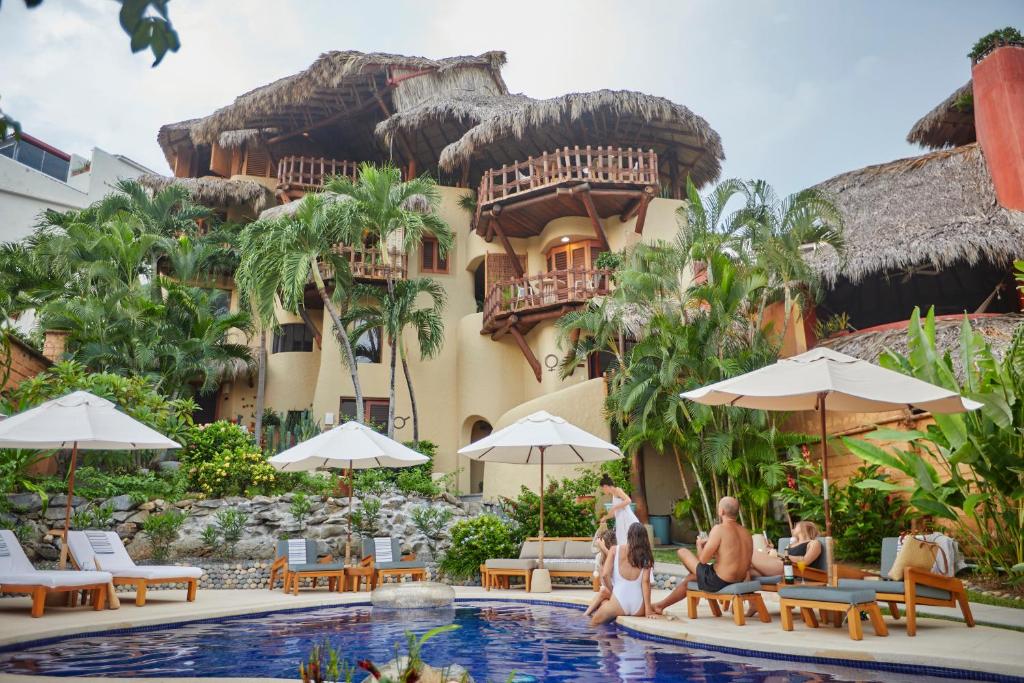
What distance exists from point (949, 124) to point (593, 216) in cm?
851

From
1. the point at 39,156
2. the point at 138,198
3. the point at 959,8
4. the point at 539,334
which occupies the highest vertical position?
the point at 39,156

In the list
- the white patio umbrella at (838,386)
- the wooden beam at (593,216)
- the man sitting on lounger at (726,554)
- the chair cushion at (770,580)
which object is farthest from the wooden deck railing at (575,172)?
the man sitting on lounger at (726,554)

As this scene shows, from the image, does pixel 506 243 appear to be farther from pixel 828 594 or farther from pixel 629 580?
pixel 828 594

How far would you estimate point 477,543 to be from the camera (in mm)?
11672

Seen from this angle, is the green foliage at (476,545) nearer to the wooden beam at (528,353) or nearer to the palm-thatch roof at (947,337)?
the palm-thatch roof at (947,337)

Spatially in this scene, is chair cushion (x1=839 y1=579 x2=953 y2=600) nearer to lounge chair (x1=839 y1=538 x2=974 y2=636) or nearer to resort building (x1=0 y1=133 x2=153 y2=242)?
lounge chair (x1=839 y1=538 x2=974 y2=636)

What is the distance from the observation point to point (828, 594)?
18.9 ft

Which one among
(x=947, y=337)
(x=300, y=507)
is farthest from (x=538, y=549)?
(x=947, y=337)

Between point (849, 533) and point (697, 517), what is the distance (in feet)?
12.6

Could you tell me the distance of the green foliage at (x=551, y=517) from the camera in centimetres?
1212

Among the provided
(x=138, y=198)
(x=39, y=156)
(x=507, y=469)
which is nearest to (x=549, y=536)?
(x=507, y=469)

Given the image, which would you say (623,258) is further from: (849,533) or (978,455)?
(978,455)

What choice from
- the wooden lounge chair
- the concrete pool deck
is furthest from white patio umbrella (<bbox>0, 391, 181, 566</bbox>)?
the wooden lounge chair

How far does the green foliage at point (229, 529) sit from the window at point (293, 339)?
10.5 meters
